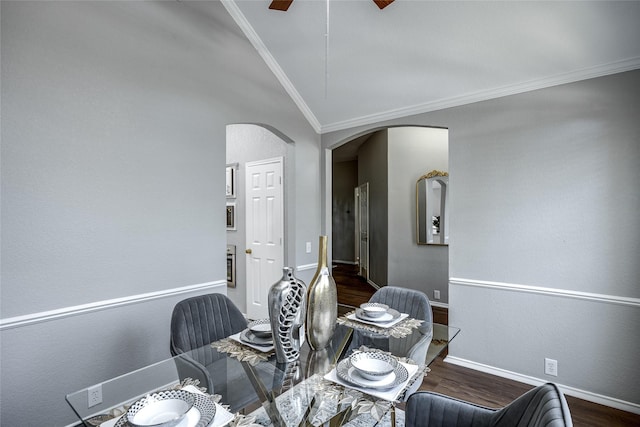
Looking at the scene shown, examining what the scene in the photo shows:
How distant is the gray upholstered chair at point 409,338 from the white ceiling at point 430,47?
1.89 meters

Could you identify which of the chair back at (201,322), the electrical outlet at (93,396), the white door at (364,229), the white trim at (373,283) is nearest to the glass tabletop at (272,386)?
the electrical outlet at (93,396)

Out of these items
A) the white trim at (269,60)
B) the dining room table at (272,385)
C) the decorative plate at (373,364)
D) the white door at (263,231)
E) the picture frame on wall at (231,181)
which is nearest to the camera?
the dining room table at (272,385)

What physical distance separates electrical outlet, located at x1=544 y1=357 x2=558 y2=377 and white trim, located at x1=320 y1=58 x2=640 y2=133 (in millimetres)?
2173

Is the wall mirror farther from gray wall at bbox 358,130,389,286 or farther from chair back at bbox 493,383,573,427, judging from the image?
chair back at bbox 493,383,573,427

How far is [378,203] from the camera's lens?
613cm

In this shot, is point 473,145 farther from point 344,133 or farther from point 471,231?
point 344,133

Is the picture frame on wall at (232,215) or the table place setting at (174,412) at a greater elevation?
the picture frame on wall at (232,215)

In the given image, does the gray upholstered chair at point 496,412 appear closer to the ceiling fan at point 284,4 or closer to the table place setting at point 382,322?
the table place setting at point 382,322

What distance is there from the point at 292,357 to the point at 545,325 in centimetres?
226

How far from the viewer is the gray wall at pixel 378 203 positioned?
5.66 metres

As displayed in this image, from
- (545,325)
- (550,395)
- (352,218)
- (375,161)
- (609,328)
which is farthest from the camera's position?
(352,218)

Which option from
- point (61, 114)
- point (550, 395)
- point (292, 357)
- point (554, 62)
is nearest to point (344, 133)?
point (554, 62)

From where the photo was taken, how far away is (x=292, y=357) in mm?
1430

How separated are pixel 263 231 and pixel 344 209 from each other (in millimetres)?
5650
